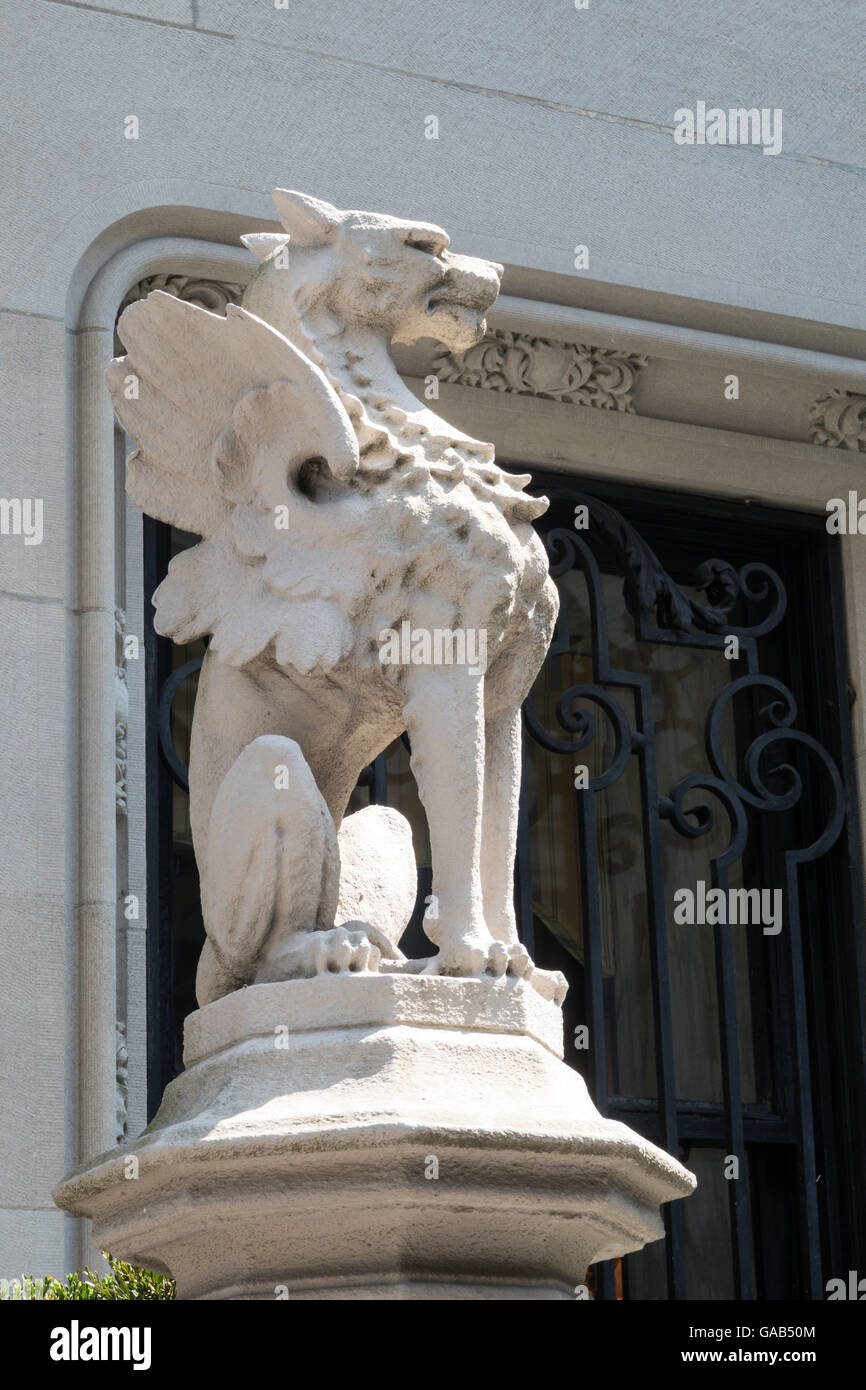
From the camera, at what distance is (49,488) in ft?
23.4

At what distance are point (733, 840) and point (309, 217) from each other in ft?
13.0

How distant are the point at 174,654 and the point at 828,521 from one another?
2.62m

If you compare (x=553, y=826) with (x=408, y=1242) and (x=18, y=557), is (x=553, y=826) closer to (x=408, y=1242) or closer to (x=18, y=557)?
(x=18, y=557)

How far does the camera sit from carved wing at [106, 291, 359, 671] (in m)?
4.84

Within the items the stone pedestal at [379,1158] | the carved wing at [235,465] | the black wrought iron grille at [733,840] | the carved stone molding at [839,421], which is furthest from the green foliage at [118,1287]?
the carved stone molding at [839,421]

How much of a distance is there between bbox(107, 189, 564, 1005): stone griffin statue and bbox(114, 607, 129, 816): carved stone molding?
1907 mm

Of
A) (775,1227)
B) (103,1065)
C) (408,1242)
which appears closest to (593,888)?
(775,1227)

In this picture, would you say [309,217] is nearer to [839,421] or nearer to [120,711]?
[120,711]

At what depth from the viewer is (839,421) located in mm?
8977

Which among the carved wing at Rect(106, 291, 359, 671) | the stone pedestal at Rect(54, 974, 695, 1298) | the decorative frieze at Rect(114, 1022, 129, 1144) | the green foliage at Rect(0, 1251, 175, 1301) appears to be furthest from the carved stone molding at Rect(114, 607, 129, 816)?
the stone pedestal at Rect(54, 974, 695, 1298)

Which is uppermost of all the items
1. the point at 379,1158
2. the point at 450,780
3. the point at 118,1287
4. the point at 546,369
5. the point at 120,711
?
the point at 546,369

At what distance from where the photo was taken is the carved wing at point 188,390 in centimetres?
496

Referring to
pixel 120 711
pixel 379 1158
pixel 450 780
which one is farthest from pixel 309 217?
pixel 120 711

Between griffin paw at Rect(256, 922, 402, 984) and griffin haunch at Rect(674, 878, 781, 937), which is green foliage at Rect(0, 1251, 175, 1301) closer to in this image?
griffin paw at Rect(256, 922, 402, 984)
